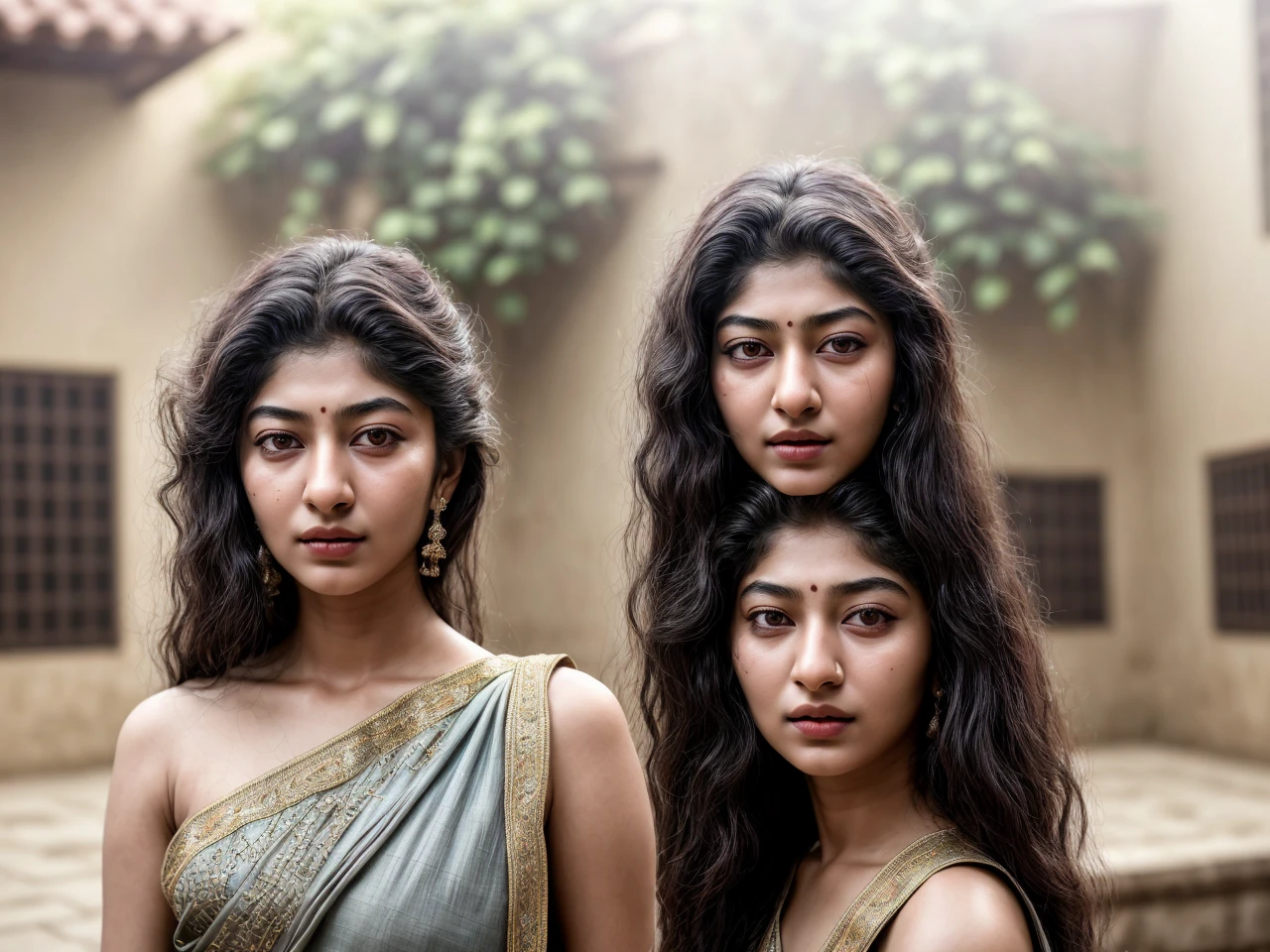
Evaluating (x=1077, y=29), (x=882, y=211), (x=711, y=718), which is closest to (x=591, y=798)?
(x=711, y=718)

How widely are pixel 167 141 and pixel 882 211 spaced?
7.31m

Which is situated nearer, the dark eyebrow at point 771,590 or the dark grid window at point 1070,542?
the dark eyebrow at point 771,590

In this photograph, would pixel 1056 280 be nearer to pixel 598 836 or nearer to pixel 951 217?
pixel 951 217

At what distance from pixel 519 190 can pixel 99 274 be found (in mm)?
2406

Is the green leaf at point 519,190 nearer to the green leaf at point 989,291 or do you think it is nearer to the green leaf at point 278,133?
the green leaf at point 278,133

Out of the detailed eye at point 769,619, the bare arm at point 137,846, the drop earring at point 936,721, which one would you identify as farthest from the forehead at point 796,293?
the bare arm at point 137,846

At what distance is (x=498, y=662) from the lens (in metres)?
2.28

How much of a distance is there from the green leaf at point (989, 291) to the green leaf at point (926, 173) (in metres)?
0.62

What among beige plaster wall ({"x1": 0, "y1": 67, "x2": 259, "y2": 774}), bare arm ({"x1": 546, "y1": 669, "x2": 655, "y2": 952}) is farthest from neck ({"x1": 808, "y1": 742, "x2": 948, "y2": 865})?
beige plaster wall ({"x1": 0, "y1": 67, "x2": 259, "y2": 774})

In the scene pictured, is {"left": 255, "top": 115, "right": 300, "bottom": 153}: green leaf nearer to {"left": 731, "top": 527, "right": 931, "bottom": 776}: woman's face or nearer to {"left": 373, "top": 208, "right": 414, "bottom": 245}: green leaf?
{"left": 373, "top": 208, "right": 414, "bottom": 245}: green leaf

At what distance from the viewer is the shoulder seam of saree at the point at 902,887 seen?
181cm

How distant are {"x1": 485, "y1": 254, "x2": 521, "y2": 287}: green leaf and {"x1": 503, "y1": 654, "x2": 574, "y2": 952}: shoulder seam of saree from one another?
6515 mm

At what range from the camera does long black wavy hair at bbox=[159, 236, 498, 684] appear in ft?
7.02

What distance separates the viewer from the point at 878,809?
6.34 feet
